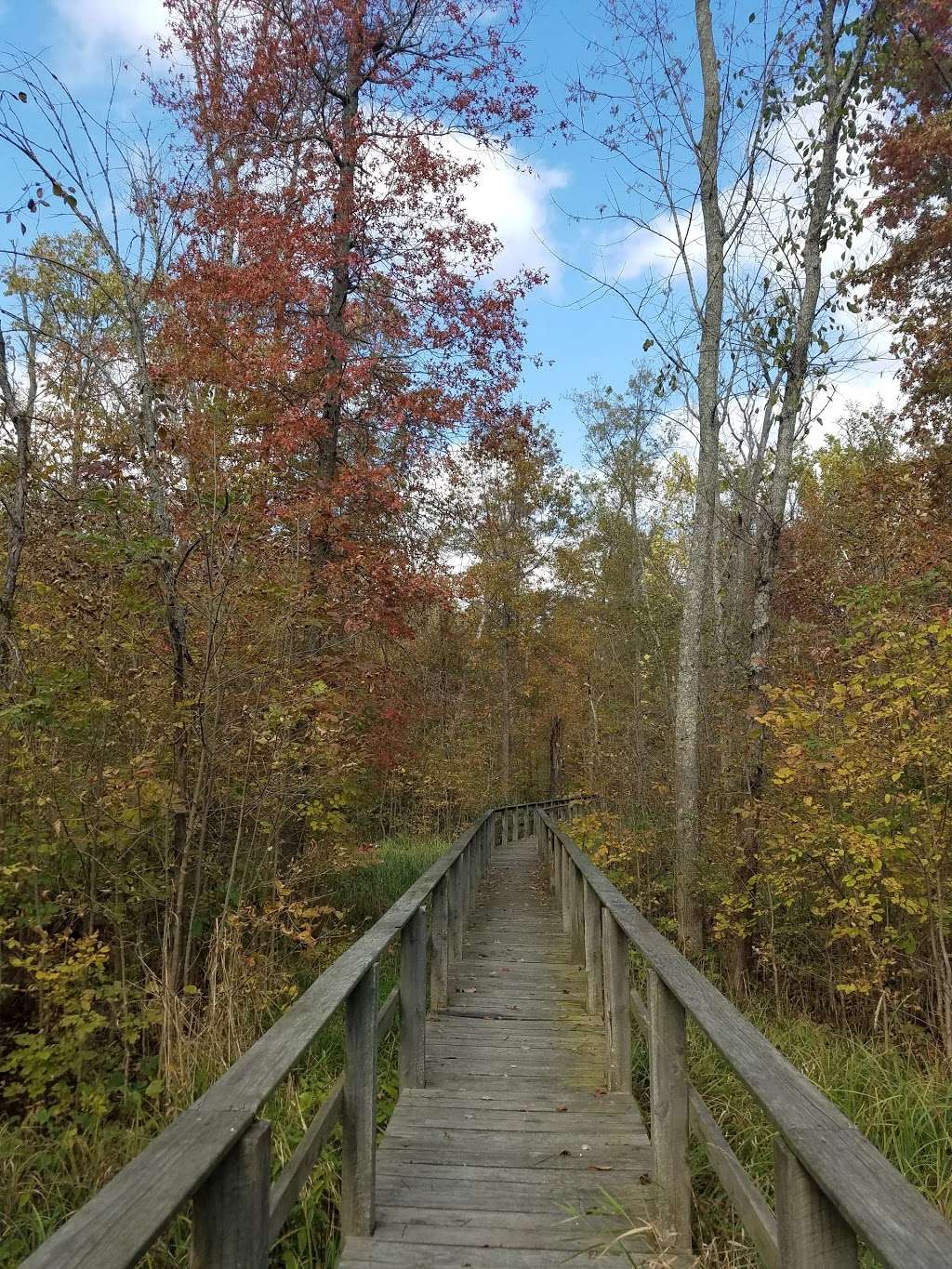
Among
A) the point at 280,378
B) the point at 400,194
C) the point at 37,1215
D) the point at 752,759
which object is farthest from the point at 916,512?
the point at 37,1215

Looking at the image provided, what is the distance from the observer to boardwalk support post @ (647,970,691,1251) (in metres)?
2.81

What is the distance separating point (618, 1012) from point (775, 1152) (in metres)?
2.37

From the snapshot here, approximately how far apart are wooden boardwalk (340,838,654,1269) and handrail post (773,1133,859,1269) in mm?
1189

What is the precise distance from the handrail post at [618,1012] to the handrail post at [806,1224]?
2.27 m

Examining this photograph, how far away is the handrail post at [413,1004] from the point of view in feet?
13.1

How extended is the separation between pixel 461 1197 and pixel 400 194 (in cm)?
1155

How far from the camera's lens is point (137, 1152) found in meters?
4.27

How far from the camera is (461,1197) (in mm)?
3027

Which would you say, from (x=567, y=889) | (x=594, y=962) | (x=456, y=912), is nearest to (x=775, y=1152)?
(x=594, y=962)

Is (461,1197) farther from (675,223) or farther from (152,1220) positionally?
(675,223)

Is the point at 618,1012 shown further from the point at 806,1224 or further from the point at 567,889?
the point at 567,889

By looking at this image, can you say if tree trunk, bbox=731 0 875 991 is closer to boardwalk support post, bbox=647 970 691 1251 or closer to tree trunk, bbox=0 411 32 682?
boardwalk support post, bbox=647 970 691 1251

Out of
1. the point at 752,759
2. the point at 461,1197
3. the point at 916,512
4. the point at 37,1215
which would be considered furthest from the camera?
the point at 916,512

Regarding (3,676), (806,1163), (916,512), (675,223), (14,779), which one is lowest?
(806,1163)
